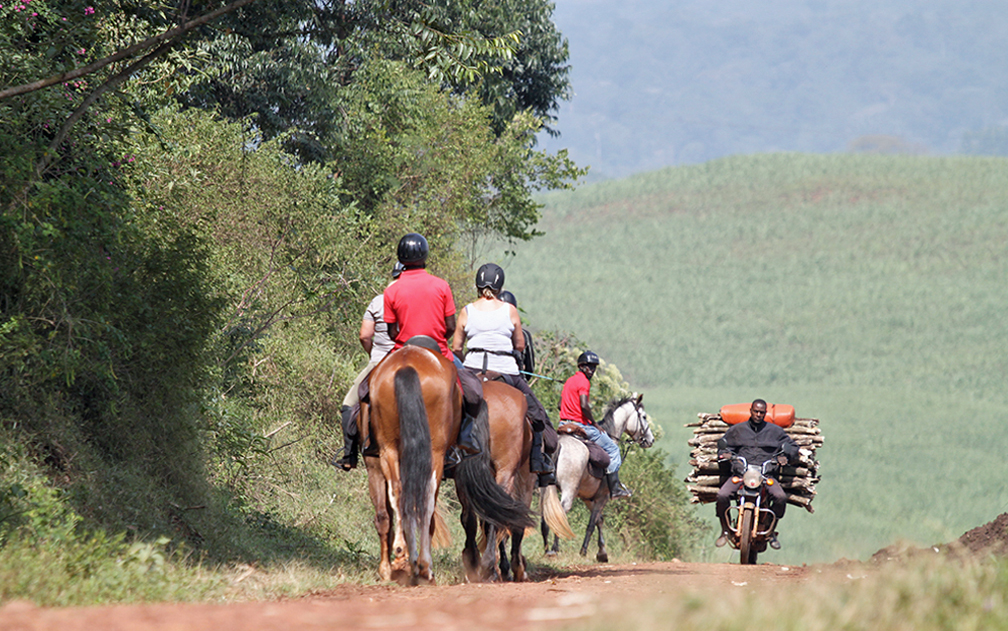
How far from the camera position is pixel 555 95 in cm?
3659

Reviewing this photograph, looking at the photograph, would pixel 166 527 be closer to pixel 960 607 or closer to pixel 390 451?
pixel 390 451

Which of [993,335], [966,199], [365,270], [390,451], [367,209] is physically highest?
[966,199]

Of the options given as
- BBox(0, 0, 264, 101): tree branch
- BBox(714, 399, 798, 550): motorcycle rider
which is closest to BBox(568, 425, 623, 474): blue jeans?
BBox(714, 399, 798, 550): motorcycle rider

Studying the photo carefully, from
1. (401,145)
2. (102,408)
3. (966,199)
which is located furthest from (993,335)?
(102,408)

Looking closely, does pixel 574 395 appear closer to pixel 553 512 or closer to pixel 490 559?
pixel 553 512

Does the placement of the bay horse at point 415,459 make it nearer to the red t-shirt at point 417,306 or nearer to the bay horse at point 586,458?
the red t-shirt at point 417,306

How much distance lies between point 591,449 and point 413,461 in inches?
337

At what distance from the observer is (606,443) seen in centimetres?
1703

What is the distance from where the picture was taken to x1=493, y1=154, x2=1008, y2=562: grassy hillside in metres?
55.8

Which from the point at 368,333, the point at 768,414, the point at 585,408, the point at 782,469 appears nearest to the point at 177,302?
the point at 368,333

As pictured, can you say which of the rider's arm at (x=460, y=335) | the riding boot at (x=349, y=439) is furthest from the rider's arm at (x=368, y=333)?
the rider's arm at (x=460, y=335)

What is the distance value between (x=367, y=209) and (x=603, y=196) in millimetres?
120021

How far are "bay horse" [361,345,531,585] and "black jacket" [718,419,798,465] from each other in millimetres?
7510

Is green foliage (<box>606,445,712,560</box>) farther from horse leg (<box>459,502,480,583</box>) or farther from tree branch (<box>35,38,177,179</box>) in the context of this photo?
tree branch (<box>35,38,177,179</box>)
